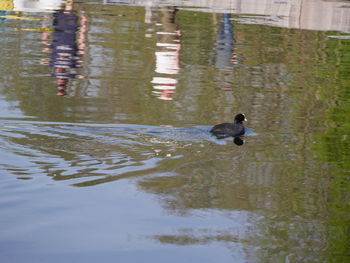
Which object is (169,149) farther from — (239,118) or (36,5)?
(36,5)

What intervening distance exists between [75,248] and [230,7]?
890 inches

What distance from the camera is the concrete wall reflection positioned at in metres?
26.6

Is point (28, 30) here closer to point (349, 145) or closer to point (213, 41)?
point (213, 41)

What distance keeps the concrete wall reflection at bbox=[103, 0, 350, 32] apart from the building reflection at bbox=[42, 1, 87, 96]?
13.8ft

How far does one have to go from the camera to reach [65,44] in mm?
20656

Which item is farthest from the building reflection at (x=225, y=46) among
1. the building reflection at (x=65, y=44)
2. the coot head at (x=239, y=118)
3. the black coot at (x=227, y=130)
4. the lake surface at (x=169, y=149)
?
the black coot at (x=227, y=130)

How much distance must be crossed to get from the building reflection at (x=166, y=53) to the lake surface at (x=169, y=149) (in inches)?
2.4


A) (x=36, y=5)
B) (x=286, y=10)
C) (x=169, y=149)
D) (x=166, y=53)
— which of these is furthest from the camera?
(x=286, y=10)

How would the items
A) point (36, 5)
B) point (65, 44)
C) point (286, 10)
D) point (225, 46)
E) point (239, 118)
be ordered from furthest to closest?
1. point (286, 10)
2. point (36, 5)
3. point (225, 46)
4. point (65, 44)
5. point (239, 118)

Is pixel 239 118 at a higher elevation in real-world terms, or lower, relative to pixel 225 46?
higher

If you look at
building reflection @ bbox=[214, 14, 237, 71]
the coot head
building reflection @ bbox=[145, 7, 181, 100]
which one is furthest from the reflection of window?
the coot head

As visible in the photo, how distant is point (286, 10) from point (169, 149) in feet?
62.7

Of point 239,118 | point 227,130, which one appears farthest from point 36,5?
point 227,130

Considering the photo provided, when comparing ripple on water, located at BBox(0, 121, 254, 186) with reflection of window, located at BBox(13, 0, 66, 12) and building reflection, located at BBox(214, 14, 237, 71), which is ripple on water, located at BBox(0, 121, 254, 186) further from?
reflection of window, located at BBox(13, 0, 66, 12)
